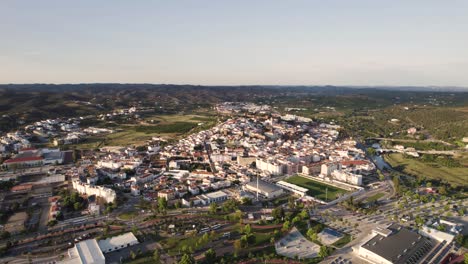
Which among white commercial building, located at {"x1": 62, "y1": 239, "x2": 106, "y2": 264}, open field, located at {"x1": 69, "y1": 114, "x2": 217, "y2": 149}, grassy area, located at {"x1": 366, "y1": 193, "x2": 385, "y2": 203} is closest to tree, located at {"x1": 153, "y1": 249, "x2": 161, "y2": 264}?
white commercial building, located at {"x1": 62, "y1": 239, "x2": 106, "y2": 264}

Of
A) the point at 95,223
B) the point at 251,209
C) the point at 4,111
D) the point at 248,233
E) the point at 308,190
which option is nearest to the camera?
the point at 248,233

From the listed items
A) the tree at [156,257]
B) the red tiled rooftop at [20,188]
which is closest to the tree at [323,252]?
the tree at [156,257]

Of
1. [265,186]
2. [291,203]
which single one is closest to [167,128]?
[265,186]

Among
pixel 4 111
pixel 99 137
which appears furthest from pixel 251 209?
pixel 4 111

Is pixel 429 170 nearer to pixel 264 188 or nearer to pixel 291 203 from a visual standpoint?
pixel 291 203

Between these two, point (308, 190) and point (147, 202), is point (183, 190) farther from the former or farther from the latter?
point (308, 190)
